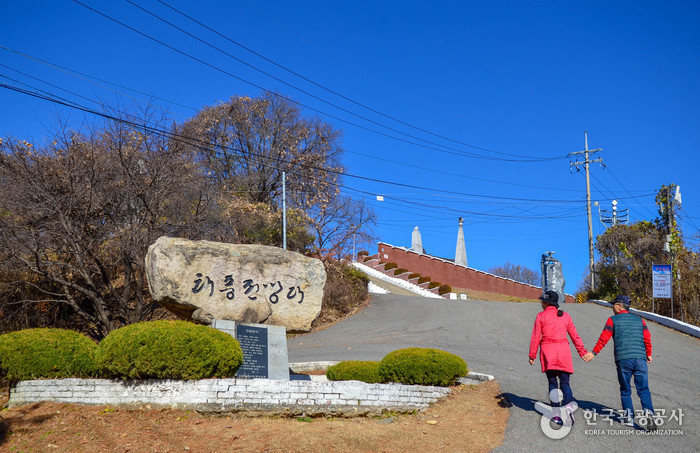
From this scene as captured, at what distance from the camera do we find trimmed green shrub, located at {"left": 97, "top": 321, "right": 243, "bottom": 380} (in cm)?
751

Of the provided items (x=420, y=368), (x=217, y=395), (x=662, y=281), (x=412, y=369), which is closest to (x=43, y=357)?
(x=217, y=395)

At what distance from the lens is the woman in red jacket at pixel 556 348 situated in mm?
7156

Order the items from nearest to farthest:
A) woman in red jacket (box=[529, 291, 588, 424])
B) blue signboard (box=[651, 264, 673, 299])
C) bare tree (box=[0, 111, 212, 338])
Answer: woman in red jacket (box=[529, 291, 588, 424]) → bare tree (box=[0, 111, 212, 338]) → blue signboard (box=[651, 264, 673, 299])

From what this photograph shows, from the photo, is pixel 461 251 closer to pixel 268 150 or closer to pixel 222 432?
pixel 268 150

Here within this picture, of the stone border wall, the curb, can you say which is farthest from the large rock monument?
the curb

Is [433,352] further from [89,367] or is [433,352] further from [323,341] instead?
[323,341]

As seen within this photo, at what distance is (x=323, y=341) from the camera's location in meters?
18.5

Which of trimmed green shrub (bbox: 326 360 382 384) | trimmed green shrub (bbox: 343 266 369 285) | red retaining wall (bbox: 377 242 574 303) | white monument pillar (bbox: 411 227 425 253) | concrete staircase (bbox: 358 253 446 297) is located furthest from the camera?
white monument pillar (bbox: 411 227 425 253)

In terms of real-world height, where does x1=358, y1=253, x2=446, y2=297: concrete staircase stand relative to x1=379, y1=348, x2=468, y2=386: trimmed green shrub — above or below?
above

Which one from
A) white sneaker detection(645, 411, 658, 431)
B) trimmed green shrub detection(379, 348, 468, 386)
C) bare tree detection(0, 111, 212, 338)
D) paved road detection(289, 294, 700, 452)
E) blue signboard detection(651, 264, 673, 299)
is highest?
bare tree detection(0, 111, 212, 338)

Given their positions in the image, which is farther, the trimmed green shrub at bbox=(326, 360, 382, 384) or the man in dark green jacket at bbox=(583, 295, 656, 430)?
the trimmed green shrub at bbox=(326, 360, 382, 384)

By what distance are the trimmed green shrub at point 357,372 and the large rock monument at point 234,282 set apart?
3.36 ft

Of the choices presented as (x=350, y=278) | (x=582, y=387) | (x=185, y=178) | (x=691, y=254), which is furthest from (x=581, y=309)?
(x=185, y=178)

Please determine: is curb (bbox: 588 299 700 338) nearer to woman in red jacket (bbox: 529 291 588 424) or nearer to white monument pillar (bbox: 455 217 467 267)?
woman in red jacket (bbox: 529 291 588 424)
